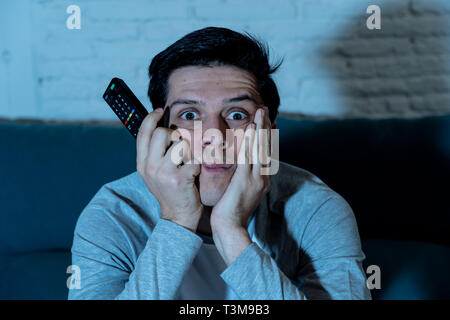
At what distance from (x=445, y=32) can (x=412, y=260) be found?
74 cm

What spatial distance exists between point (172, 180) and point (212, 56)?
12.4 inches

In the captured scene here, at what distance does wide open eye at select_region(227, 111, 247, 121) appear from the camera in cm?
97

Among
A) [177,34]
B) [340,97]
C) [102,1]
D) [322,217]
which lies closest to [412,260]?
[322,217]

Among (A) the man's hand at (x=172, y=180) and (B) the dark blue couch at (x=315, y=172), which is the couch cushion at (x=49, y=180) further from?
(A) the man's hand at (x=172, y=180)

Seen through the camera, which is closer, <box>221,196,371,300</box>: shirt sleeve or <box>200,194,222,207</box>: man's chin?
<box>221,196,371,300</box>: shirt sleeve

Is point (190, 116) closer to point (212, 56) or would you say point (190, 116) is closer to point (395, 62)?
point (212, 56)

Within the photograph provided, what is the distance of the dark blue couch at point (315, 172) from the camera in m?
1.30

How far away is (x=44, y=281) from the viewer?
1.21 m

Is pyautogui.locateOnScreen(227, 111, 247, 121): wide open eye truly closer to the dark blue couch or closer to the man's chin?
the man's chin

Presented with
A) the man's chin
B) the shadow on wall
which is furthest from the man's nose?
the shadow on wall

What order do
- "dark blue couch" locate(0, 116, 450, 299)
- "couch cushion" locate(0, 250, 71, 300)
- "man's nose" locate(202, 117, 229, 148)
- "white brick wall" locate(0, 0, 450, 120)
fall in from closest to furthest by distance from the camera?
"man's nose" locate(202, 117, 229, 148) < "couch cushion" locate(0, 250, 71, 300) < "dark blue couch" locate(0, 116, 450, 299) < "white brick wall" locate(0, 0, 450, 120)

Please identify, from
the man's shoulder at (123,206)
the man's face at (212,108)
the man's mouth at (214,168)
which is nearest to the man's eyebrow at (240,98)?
the man's face at (212,108)

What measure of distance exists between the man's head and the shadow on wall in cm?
47

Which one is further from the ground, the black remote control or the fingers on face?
the black remote control
